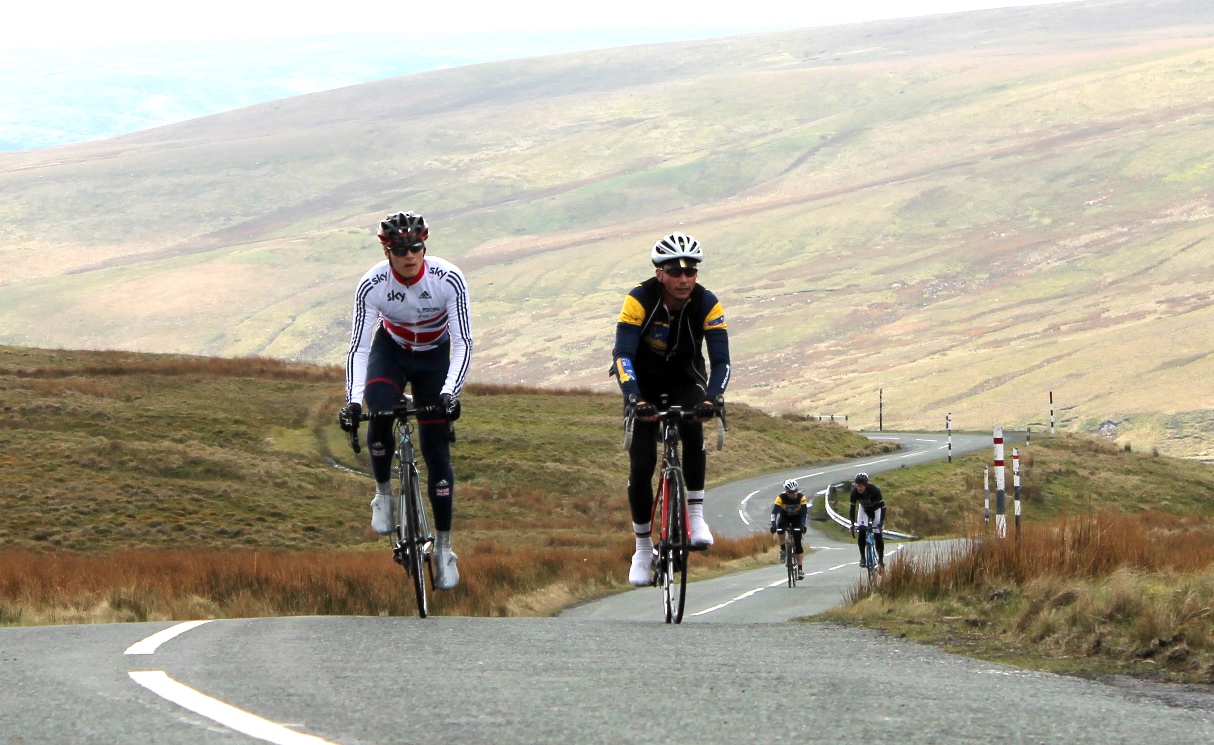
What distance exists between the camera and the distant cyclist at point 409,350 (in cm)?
1062

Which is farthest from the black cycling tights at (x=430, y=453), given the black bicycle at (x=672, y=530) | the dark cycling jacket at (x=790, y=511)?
the dark cycling jacket at (x=790, y=511)

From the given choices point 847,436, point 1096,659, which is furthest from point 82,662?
point 847,436

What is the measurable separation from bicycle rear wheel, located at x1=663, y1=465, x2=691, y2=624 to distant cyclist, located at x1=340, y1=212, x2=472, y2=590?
63.4 inches

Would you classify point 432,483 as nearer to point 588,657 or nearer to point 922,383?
point 588,657

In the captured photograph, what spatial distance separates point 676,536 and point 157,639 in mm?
3812

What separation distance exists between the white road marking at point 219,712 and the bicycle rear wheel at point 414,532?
403 cm

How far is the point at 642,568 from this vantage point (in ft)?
36.9

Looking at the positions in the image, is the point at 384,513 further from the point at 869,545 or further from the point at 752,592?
the point at 869,545

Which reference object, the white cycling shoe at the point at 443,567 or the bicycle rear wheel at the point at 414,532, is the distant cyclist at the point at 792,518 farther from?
the bicycle rear wheel at the point at 414,532

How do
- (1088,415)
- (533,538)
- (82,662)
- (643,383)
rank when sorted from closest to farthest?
1. (82,662)
2. (643,383)
3. (533,538)
4. (1088,415)

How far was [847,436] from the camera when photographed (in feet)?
255

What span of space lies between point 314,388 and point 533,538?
1071 inches

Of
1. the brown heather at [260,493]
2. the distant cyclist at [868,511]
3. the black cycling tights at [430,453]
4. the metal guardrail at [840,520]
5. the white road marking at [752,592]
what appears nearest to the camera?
the black cycling tights at [430,453]

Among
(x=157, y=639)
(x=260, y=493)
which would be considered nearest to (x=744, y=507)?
(x=260, y=493)
